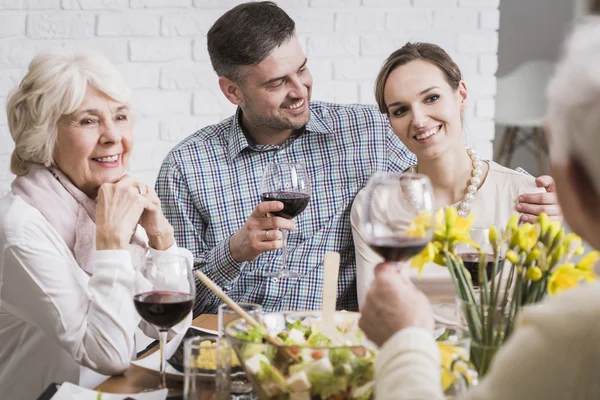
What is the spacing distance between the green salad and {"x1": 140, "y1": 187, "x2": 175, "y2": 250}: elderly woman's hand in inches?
37.3

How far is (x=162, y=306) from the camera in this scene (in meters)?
1.42

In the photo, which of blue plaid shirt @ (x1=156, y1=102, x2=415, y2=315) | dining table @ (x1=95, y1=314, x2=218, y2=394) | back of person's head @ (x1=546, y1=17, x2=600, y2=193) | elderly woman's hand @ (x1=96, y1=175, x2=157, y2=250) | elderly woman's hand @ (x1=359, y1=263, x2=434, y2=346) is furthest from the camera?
blue plaid shirt @ (x1=156, y1=102, x2=415, y2=315)

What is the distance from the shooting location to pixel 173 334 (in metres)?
1.94

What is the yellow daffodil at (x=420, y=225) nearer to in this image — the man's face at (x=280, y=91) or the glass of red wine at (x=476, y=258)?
the glass of red wine at (x=476, y=258)

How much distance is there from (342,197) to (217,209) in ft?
1.47

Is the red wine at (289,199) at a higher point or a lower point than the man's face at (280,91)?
lower

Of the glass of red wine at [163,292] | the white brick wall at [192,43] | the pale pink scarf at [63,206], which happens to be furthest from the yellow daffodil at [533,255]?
the white brick wall at [192,43]

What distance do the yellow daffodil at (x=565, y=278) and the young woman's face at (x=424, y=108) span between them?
3.97ft

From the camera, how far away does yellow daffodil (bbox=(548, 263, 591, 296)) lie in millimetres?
1207

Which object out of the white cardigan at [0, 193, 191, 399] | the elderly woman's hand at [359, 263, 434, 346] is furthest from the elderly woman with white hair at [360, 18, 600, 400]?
the white cardigan at [0, 193, 191, 399]

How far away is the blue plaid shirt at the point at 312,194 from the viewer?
259 centimetres

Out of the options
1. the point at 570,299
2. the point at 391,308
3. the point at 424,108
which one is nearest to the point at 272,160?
the point at 424,108

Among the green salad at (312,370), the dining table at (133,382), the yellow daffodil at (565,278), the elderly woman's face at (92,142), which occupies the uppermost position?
the elderly woman's face at (92,142)

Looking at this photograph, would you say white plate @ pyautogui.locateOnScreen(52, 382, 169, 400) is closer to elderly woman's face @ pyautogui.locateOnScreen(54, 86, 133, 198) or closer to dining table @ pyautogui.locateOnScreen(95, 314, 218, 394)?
dining table @ pyautogui.locateOnScreen(95, 314, 218, 394)
